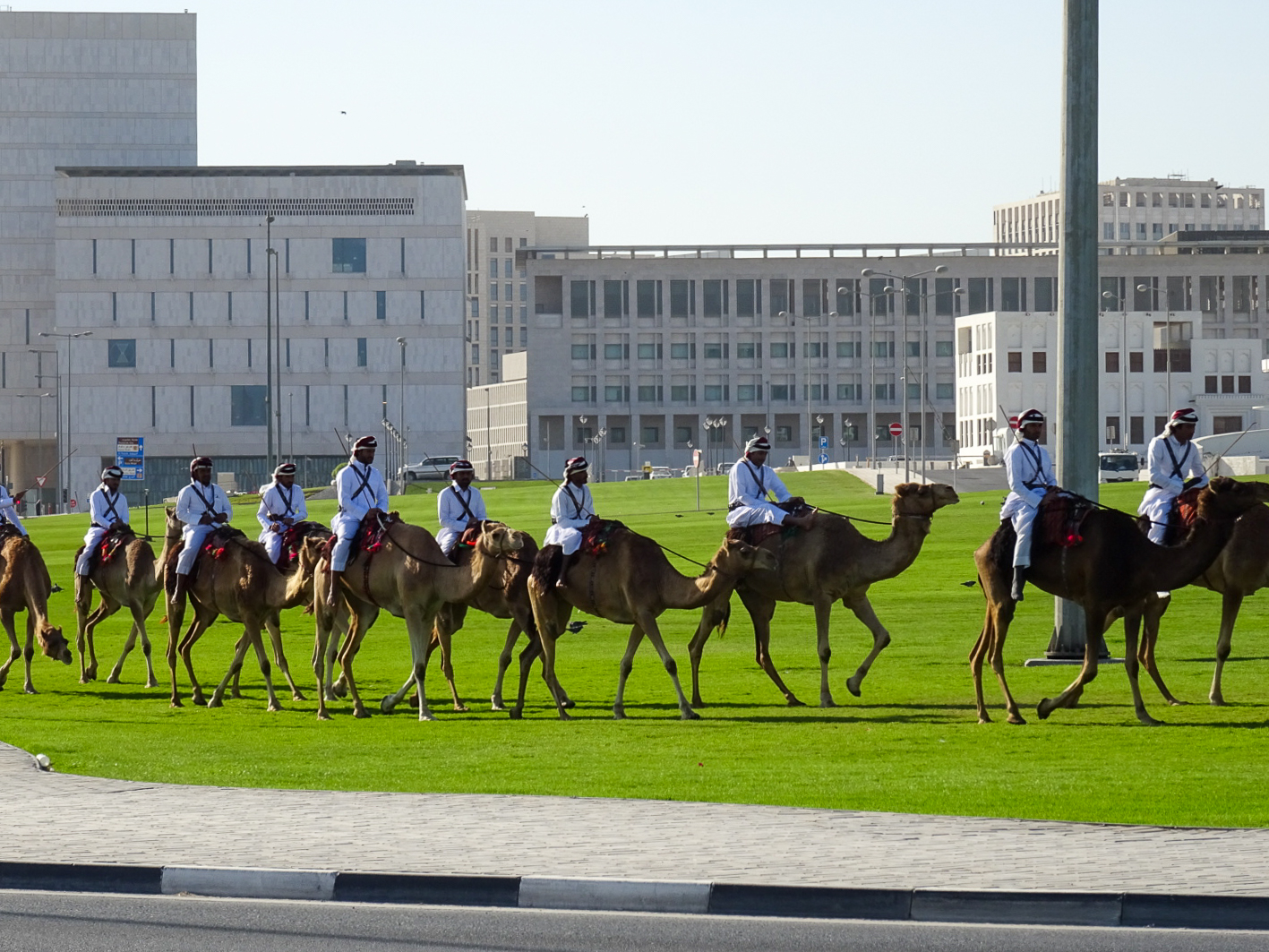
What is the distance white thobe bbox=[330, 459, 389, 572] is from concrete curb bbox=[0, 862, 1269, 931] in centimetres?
1017

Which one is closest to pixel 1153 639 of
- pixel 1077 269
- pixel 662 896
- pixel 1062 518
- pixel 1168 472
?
pixel 1168 472

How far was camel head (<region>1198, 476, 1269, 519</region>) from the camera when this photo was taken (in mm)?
18125

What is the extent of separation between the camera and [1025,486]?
1881 cm

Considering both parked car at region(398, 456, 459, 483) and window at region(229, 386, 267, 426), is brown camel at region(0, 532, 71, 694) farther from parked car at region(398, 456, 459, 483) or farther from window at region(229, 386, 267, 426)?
window at region(229, 386, 267, 426)

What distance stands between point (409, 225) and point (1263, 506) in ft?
410

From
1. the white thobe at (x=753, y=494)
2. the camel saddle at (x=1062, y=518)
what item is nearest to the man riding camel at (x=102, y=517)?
the white thobe at (x=753, y=494)

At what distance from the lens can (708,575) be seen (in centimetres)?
1989

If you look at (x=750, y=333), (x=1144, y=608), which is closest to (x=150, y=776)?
(x=1144, y=608)

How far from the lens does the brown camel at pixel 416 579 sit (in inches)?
802

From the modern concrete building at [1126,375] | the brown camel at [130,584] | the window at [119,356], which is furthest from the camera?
the window at [119,356]

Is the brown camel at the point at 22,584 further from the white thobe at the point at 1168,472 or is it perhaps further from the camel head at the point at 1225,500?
the camel head at the point at 1225,500

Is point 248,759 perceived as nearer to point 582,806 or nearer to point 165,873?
point 582,806

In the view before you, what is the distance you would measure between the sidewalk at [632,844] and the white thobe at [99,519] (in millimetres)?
12792

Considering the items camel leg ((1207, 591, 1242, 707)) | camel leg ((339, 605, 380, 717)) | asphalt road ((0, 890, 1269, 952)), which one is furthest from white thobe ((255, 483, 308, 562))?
asphalt road ((0, 890, 1269, 952))
